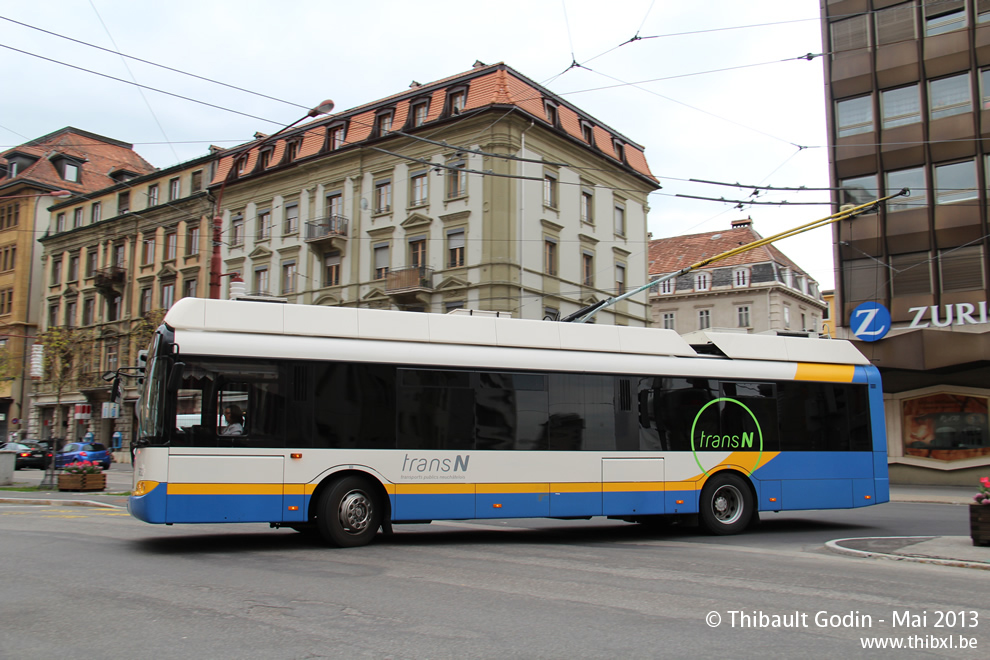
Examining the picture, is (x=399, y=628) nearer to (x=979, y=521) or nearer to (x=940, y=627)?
(x=940, y=627)

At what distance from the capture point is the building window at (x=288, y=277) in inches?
1619

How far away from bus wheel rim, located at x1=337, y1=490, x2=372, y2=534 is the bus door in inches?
137

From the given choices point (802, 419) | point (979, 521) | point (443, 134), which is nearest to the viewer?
point (979, 521)

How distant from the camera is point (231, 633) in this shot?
5.75 m

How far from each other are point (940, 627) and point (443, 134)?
3182 cm

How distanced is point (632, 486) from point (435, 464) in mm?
3081

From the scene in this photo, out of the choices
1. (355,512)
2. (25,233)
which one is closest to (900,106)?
(355,512)

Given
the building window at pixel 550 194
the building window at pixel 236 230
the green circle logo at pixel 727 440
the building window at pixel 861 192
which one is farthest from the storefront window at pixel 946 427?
the building window at pixel 236 230

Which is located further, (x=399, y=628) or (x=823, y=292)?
(x=823, y=292)

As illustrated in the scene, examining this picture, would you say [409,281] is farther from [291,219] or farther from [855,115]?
[855,115]

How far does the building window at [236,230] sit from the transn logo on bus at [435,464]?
36.0m

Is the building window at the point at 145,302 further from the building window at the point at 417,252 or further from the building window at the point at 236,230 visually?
the building window at the point at 417,252

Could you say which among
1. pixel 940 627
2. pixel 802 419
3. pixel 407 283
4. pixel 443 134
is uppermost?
pixel 443 134

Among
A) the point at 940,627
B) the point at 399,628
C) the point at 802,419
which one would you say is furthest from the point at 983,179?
the point at 399,628
